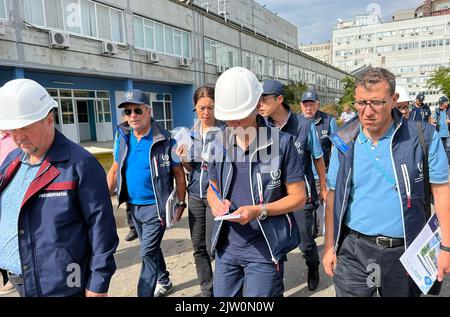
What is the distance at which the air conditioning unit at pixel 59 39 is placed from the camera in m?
14.4

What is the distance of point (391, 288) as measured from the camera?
2156mm

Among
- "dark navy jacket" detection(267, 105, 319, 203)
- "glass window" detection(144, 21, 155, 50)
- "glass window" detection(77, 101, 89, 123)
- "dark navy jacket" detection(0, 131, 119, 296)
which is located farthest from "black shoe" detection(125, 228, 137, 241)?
"glass window" detection(144, 21, 155, 50)

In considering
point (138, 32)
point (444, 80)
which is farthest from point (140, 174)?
point (444, 80)

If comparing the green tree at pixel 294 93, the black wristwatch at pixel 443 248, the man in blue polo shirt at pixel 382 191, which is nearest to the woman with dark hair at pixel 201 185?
the man in blue polo shirt at pixel 382 191

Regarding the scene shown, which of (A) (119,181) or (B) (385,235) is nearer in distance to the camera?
(B) (385,235)

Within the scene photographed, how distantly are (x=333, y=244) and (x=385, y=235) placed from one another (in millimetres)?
413

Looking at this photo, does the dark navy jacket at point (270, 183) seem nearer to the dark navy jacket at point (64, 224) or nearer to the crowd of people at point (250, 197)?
the crowd of people at point (250, 197)

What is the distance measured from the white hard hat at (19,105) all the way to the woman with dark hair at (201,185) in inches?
68.6

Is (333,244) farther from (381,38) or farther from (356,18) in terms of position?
(356,18)

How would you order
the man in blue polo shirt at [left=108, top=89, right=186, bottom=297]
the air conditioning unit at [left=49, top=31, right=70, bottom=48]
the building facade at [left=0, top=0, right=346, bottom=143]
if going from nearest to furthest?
the man in blue polo shirt at [left=108, top=89, right=186, bottom=297], the building facade at [left=0, top=0, right=346, bottom=143], the air conditioning unit at [left=49, top=31, right=70, bottom=48]

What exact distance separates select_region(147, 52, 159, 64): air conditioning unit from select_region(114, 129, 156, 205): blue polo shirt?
58.2 ft

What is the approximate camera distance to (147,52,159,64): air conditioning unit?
19700mm

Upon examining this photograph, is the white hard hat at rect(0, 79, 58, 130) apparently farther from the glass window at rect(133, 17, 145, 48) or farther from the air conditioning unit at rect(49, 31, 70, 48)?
the glass window at rect(133, 17, 145, 48)
